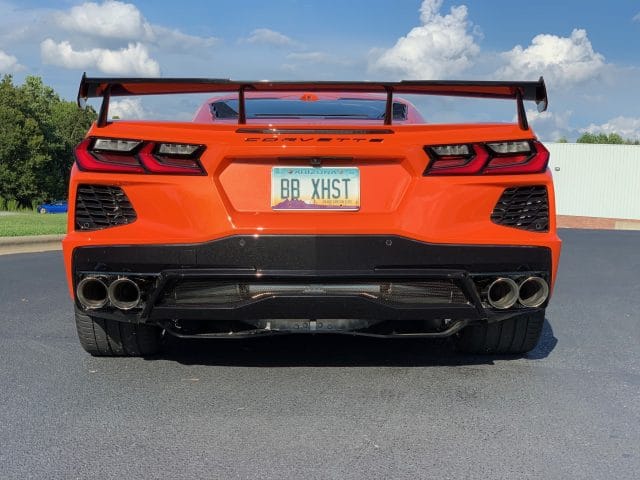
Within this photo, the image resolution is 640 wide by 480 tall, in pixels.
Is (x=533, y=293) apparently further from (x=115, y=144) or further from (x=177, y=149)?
(x=115, y=144)

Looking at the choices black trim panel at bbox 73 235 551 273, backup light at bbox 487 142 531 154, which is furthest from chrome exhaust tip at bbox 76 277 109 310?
backup light at bbox 487 142 531 154

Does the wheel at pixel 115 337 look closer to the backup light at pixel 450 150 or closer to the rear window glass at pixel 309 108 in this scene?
the rear window glass at pixel 309 108

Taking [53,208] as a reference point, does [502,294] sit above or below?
above

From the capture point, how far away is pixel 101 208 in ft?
11.3

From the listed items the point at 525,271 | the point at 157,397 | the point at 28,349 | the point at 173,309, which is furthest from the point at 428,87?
the point at 28,349

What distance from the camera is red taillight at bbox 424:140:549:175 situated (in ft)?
11.2

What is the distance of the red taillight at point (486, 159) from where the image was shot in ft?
11.2

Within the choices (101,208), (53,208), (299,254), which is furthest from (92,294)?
(53,208)

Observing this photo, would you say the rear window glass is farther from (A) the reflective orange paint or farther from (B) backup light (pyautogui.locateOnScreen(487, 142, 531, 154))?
(B) backup light (pyautogui.locateOnScreen(487, 142, 531, 154))

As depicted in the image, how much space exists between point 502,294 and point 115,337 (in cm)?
211

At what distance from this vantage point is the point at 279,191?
133 inches

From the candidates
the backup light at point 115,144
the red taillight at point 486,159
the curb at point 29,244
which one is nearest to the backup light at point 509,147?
the red taillight at point 486,159

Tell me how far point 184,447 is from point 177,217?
1058 millimetres

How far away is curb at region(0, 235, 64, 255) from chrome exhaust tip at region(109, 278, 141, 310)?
315 inches
